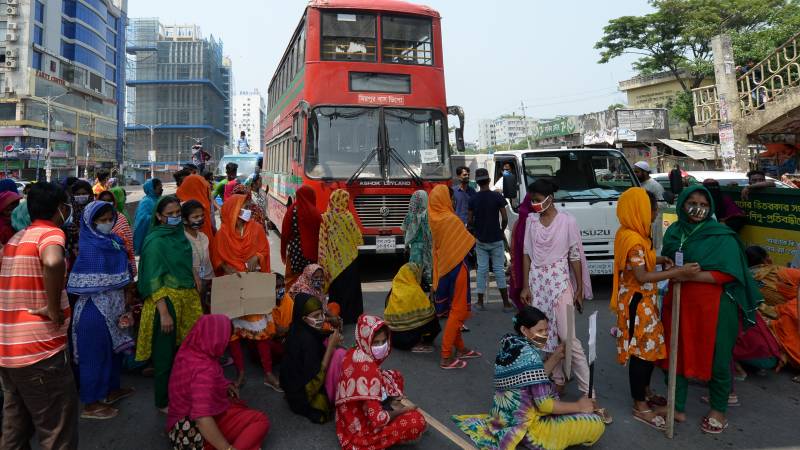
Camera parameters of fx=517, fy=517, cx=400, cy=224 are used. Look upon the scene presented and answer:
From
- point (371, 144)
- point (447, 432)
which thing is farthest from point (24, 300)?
point (371, 144)

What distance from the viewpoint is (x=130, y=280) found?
3.99 meters

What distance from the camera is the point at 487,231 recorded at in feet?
21.2

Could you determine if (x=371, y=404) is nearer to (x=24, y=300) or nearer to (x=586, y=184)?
(x=24, y=300)

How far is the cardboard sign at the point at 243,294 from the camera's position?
155 inches

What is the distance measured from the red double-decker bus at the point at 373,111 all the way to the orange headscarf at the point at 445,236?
128 inches

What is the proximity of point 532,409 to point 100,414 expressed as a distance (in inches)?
119

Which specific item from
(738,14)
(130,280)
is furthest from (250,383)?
(738,14)

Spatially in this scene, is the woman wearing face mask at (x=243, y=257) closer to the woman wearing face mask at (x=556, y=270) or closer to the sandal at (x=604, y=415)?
the woman wearing face mask at (x=556, y=270)

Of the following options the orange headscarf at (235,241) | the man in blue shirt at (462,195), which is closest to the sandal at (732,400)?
the orange headscarf at (235,241)

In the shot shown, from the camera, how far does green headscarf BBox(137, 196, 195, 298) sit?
3684 mm

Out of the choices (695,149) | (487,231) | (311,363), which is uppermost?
(695,149)

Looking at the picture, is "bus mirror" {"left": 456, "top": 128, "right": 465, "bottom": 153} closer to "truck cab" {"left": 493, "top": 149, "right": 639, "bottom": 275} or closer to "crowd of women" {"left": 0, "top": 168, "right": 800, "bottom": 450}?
"truck cab" {"left": 493, "top": 149, "right": 639, "bottom": 275}

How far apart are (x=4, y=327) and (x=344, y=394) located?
186 cm

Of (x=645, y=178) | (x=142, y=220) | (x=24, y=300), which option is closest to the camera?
(x=24, y=300)
